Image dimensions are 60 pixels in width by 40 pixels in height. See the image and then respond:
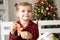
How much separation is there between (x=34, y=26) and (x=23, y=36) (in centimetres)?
13

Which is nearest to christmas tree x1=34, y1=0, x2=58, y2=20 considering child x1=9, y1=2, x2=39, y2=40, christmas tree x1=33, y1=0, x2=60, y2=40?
christmas tree x1=33, y1=0, x2=60, y2=40

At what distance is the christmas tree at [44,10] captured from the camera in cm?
356

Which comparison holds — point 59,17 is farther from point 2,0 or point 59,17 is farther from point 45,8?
point 2,0

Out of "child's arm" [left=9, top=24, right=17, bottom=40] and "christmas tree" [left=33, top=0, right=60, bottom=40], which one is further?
"christmas tree" [left=33, top=0, right=60, bottom=40]

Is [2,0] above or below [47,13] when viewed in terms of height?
above

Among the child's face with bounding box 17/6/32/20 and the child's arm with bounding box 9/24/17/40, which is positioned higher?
the child's face with bounding box 17/6/32/20

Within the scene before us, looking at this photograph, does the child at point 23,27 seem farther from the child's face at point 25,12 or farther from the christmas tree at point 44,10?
the christmas tree at point 44,10

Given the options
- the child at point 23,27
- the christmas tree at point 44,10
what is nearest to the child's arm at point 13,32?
the child at point 23,27

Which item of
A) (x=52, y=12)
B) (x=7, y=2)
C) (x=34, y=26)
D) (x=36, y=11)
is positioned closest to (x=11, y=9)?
(x=7, y=2)

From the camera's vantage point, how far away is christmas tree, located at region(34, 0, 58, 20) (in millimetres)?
3564

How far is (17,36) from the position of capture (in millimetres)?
778

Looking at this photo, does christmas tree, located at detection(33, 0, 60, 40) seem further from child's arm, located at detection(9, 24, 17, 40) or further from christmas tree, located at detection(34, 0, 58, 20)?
child's arm, located at detection(9, 24, 17, 40)

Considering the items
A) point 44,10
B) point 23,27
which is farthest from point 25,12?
point 44,10

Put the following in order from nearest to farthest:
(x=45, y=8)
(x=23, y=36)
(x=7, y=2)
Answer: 1. (x=23, y=36)
2. (x=45, y=8)
3. (x=7, y=2)
